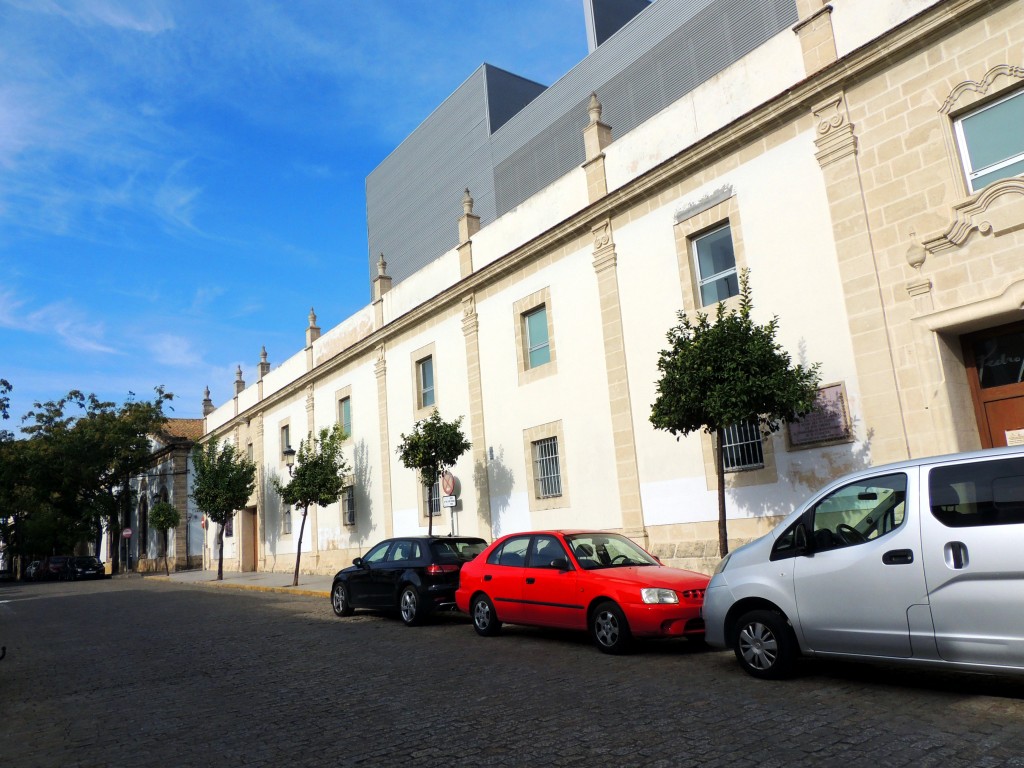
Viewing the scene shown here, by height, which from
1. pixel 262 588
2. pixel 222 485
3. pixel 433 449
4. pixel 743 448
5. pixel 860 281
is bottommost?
pixel 262 588

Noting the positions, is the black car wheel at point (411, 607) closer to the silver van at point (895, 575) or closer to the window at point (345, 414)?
the silver van at point (895, 575)

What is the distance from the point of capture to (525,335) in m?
18.6

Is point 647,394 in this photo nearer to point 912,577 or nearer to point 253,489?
point 912,577

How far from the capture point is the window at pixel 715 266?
1379 centimetres

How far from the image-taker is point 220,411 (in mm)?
39562

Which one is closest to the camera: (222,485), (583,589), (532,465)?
(583,589)

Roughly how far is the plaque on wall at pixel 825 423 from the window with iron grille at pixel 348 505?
1663 cm

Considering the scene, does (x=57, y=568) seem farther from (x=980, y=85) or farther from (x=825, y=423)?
(x=980, y=85)

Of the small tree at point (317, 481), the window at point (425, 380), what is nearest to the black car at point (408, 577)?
the window at point (425, 380)

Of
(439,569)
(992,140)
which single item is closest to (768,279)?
(992,140)

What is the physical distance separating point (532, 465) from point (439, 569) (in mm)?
5433

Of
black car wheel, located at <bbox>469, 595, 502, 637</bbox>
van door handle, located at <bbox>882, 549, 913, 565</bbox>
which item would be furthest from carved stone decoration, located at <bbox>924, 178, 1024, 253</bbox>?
black car wheel, located at <bbox>469, 595, 502, 637</bbox>

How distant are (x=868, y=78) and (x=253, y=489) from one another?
88.9 feet

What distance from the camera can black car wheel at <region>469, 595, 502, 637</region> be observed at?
1081 cm
